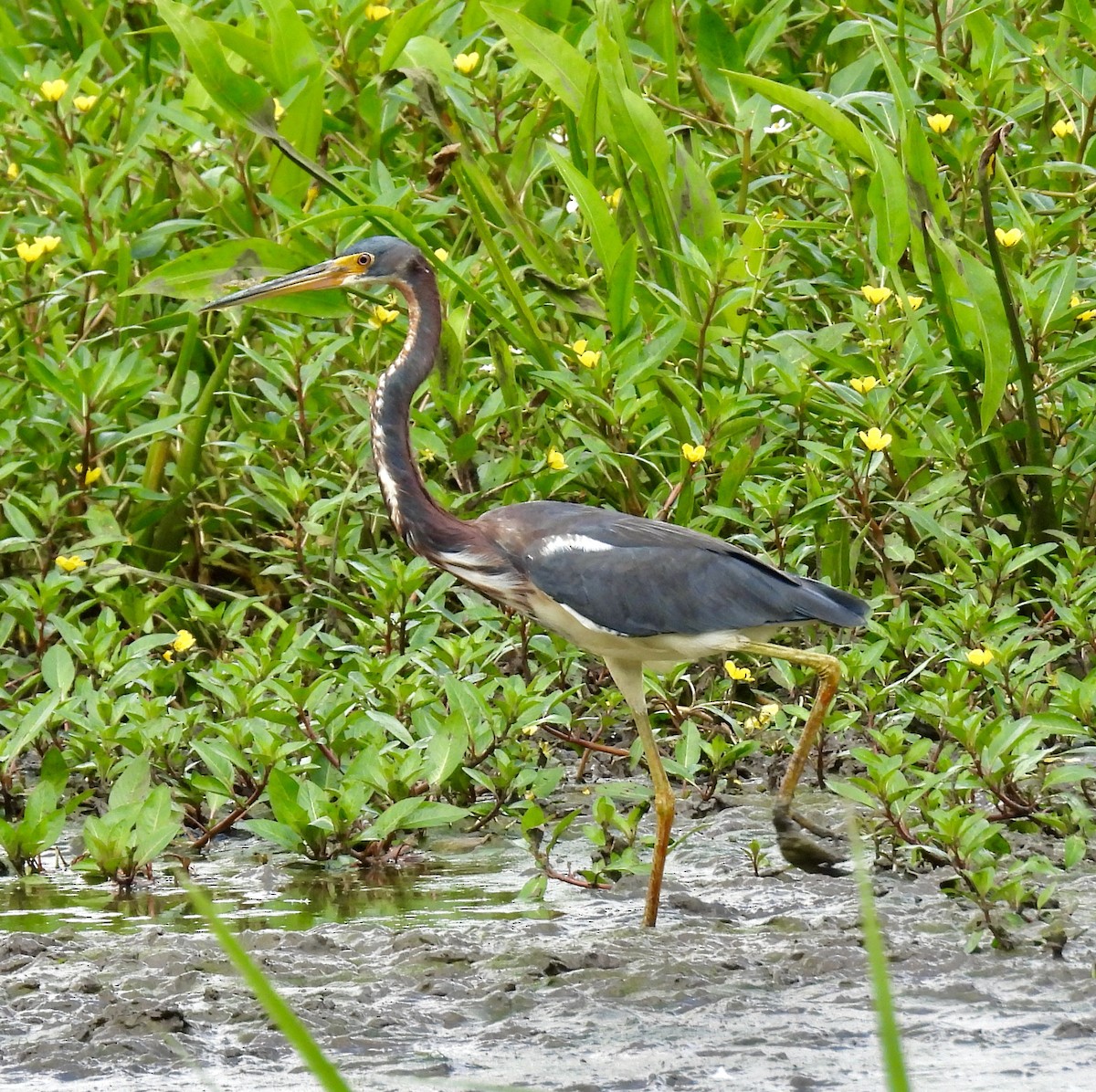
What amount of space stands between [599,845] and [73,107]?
13.8ft

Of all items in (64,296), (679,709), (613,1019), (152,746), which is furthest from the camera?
(64,296)

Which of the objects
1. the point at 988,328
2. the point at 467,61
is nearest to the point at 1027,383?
the point at 988,328

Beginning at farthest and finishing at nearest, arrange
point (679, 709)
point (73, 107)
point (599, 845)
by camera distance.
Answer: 1. point (73, 107)
2. point (679, 709)
3. point (599, 845)

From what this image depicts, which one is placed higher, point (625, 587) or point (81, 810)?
point (625, 587)

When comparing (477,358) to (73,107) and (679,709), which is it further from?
(73,107)

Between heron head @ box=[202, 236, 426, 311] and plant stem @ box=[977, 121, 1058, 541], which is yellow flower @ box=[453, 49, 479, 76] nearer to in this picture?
heron head @ box=[202, 236, 426, 311]

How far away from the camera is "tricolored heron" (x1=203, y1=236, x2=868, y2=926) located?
4188 millimetres

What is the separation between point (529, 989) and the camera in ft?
11.1

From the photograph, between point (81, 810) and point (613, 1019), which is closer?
point (613, 1019)

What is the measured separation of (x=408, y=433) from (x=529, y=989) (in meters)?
1.70

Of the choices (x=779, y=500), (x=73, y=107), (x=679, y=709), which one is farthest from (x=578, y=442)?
(x=73, y=107)

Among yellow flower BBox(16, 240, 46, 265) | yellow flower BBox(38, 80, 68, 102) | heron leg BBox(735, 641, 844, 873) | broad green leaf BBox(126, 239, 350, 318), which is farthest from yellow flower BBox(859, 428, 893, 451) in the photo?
yellow flower BBox(38, 80, 68, 102)

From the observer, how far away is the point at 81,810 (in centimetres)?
474

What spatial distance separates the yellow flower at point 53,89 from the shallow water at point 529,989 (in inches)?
131
